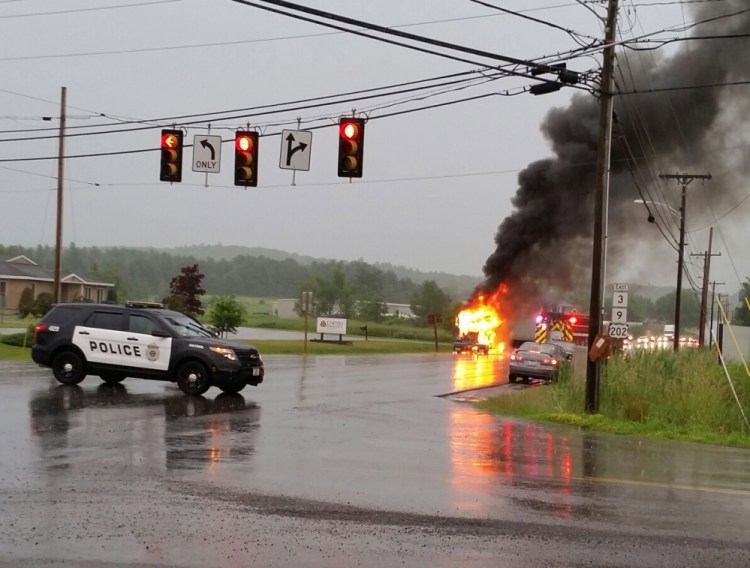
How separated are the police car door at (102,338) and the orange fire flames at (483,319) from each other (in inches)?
1349

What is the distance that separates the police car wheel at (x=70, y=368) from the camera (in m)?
18.0

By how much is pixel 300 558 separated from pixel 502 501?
2.92m

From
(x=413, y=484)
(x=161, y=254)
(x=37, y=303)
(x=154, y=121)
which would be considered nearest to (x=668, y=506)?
(x=413, y=484)

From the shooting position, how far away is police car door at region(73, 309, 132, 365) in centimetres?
1769

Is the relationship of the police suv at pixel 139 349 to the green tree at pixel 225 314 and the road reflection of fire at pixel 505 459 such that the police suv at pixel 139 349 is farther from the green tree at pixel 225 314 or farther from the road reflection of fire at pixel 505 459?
the green tree at pixel 225 314

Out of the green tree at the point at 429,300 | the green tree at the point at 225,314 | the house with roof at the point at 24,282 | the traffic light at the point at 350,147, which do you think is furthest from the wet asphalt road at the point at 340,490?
the green tree at the point at 429,300

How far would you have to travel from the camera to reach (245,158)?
19391 millimetres

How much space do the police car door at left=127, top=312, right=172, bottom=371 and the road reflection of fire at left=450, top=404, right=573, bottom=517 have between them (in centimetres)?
574

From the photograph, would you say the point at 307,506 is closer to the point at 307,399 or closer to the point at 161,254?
the point at 307,399

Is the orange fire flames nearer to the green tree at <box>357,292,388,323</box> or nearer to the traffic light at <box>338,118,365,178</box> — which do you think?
the traffic light at <box>338,118,365,178</box>

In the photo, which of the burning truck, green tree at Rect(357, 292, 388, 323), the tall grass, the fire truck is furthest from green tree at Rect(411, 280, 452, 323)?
the tall grass

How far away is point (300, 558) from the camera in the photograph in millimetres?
6438

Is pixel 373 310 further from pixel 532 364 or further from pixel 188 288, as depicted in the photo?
pixel 532 364

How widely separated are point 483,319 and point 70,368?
117 ft
